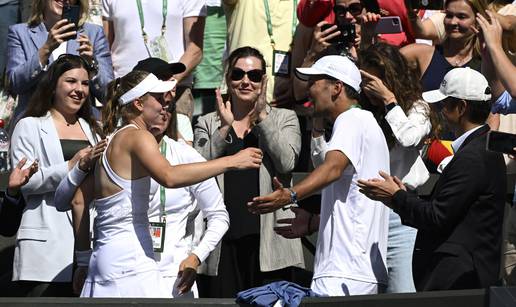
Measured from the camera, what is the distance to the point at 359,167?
746 centimetres

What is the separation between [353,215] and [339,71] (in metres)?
0.83

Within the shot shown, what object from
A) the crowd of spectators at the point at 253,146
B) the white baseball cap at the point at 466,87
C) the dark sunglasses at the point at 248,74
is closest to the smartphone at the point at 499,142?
the crowd of spectators at the point at 253,146

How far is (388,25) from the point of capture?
32.0 feet

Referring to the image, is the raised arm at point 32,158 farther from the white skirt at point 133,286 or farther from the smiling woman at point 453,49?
the smiling woman at point 453,49

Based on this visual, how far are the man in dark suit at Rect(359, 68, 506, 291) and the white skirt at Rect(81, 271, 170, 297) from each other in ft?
4.05

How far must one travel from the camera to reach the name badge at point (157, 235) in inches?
295

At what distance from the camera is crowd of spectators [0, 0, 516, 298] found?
7.30 m

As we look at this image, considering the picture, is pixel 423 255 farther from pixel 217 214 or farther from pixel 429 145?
pixel 429 145

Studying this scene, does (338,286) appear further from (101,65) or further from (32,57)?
(32,57)

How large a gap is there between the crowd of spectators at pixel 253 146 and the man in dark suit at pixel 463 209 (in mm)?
10

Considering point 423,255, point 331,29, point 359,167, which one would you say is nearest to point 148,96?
point 359,167

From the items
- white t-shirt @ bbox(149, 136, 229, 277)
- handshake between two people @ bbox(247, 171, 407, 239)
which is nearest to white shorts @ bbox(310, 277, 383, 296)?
handshake between two people @ bbox(247, 171, 407, 239)

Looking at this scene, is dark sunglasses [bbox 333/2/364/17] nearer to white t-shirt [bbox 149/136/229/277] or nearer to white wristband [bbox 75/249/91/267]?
white t-shirt [bbox 149/136/229/277]

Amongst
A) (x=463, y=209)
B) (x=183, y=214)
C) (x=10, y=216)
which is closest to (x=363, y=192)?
(x=463, y=209)
